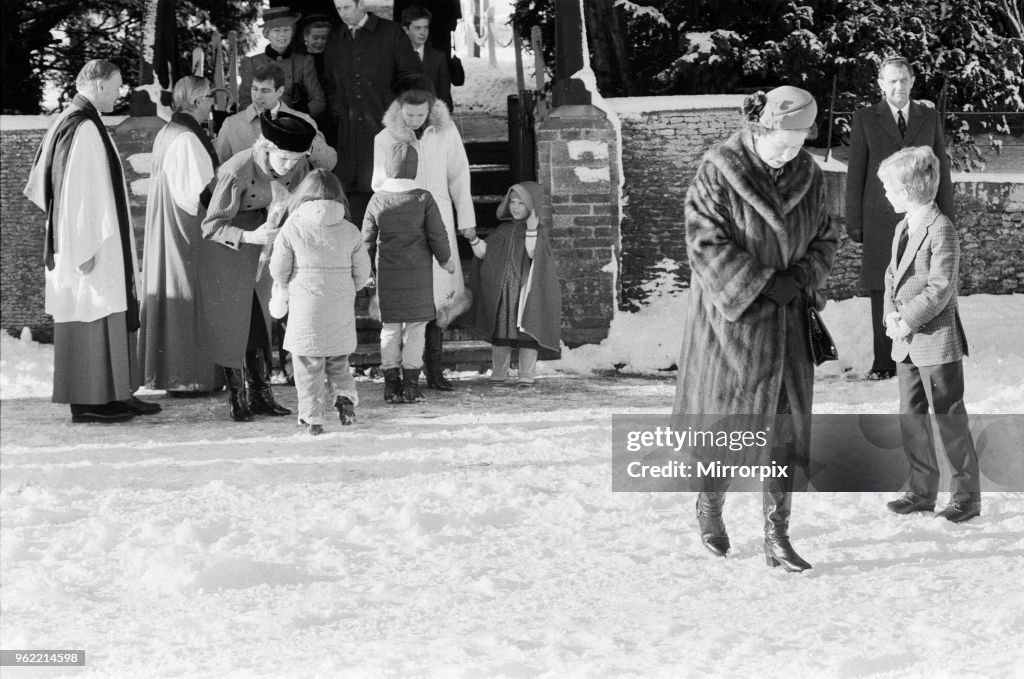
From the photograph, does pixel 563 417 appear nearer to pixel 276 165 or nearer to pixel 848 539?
pixel 276 165

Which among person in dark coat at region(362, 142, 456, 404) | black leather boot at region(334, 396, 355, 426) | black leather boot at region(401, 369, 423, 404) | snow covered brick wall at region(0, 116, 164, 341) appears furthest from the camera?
snow covered brick wall at region(0, 116, 164, 341)

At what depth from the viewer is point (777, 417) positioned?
4035 millimetres

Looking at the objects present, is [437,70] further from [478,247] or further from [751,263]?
[751,263]

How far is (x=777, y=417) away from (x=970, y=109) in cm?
794

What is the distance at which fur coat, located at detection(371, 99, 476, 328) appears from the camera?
305 inches

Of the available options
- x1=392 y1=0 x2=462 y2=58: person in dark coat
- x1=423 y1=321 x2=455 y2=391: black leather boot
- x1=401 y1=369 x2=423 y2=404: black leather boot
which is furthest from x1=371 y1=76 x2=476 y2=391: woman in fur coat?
x1=392 y1=0 x2=462 y2=58: person in dark coat

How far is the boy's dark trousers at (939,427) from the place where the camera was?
4559mm

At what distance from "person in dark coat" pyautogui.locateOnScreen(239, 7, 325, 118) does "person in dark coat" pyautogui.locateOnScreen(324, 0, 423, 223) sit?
0.21m

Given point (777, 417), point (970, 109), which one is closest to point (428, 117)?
point (777, 417)

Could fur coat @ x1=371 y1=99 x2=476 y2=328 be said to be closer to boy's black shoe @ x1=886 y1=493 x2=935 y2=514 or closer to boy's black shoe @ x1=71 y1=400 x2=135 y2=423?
boy's black shoe @ x1=71 y1=400 x2=135 y2=423

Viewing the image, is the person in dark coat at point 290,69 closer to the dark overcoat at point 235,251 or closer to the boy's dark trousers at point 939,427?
the dark overcoat at point 235,251

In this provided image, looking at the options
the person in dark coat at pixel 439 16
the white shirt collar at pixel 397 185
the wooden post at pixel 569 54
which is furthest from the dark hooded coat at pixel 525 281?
the person in dark coat at pixel 439 16

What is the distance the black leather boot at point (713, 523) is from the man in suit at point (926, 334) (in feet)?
2.89

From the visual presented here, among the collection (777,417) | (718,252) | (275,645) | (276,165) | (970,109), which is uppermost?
(970,109)
